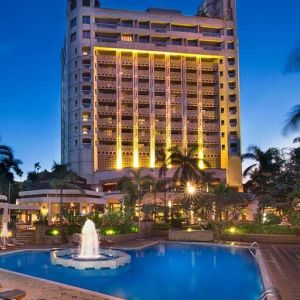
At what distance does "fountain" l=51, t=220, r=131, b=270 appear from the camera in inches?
808

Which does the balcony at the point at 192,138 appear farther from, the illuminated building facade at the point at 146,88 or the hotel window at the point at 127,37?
the hotel window at the point at 127,37

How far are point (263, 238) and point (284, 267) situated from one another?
12863 mm

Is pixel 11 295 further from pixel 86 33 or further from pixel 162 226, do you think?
pixel 86 33

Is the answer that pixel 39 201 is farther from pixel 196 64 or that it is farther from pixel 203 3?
pixel 203 3

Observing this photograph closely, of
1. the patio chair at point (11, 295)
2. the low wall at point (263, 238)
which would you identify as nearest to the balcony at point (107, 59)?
the low wall at point (263, 238)

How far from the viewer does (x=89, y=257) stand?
2242 centimetres

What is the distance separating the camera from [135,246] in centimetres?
2914

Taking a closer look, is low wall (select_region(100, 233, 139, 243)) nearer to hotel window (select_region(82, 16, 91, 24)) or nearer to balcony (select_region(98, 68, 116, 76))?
balcony (select_region(98, 68, 116, 76))

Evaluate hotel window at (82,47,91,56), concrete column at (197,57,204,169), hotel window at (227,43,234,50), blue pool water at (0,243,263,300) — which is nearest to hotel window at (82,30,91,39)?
hotel window at (82,47,91,56)

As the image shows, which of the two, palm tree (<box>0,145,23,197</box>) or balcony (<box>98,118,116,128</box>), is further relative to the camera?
balcony (<box>98,118,116,128</box>)

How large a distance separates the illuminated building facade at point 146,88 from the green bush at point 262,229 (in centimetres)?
4355

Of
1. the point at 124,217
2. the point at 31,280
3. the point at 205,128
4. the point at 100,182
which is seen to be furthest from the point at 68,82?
the point at 31,280

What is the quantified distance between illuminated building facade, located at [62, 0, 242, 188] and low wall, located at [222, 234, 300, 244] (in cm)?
4524

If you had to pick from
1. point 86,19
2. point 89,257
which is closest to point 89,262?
point 89,257
